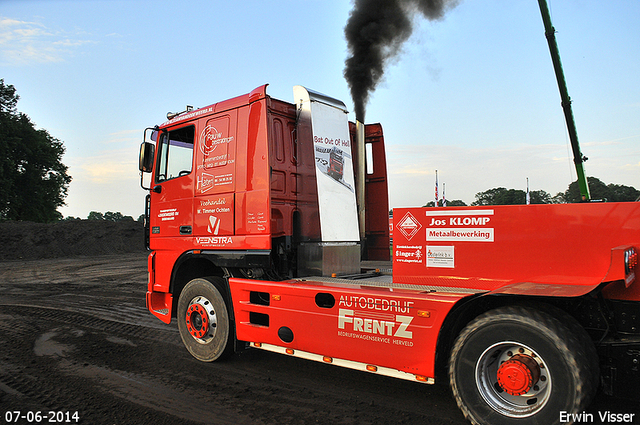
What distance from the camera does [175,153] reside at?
640cm

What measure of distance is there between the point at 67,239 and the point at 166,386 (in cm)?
2819

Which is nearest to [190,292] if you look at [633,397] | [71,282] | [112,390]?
[112,390]

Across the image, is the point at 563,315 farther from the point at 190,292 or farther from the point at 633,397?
the point at 190,292

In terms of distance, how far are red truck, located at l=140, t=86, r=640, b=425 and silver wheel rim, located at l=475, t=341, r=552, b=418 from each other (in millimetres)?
11

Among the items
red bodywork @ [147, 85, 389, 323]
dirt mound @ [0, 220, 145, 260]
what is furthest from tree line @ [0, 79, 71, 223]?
red bodywork @ [147, 85, 389, 323]

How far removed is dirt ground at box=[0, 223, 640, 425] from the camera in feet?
12.8

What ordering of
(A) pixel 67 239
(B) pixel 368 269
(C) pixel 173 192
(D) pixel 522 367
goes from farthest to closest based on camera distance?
1. (A) pixel 67 239
2. (C) pixel 173 192
3. (B) pixel 368 269
4. (D) pixel 522 367

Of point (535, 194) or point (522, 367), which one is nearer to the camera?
point (522, 367)

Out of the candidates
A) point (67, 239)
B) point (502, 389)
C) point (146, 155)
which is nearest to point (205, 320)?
point (146, 155)

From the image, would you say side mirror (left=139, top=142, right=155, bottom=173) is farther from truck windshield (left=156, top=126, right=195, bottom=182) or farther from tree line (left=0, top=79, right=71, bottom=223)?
tree line (left=0, top=79, right=71, bottom=223)

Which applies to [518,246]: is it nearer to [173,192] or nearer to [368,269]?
[368,269]

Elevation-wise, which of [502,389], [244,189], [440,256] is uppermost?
[244,189]

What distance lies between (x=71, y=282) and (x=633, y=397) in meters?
16.0

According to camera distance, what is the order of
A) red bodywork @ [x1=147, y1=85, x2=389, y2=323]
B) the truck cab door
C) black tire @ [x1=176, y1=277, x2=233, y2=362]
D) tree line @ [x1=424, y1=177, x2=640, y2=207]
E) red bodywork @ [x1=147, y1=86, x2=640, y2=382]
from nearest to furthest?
1. red bodywork @ [x1=147, y1=86, x2=640, y2=382]
2. red bodywork @ [x1=147, y1=85, x2=389, y2=323]
3. black tire @ [x1=176, y1=277, x2=233, y2=362]
4. the truck cab door
5. tree line @ [x1=424, y1=177, x2=640, y2=207]
